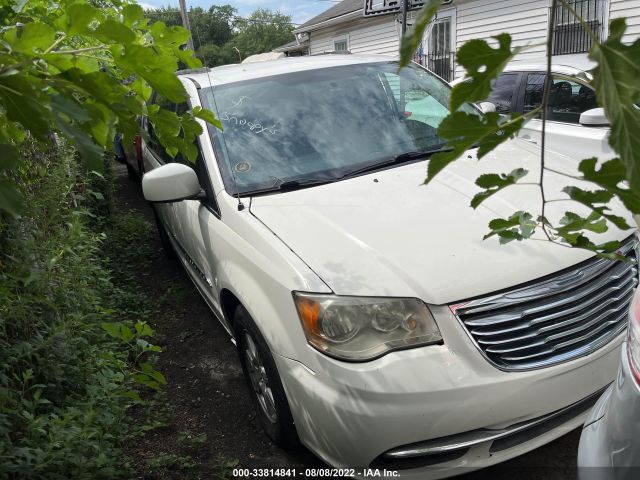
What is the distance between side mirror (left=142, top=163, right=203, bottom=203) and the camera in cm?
290

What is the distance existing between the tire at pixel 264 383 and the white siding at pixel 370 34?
13.0 meters

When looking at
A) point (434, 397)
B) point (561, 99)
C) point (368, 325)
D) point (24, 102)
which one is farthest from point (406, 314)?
point (561, 99)

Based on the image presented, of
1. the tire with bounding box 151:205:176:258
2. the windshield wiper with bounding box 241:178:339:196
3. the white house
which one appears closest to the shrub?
the windshield wiper with bounding box 241:178:339:196

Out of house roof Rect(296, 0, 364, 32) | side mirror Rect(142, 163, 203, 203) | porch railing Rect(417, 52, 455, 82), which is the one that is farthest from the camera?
house roof Rect(296, 0, 364, 32)

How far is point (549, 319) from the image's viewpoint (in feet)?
6.77

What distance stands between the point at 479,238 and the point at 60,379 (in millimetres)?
1868

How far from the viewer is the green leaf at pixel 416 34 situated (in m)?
0.70

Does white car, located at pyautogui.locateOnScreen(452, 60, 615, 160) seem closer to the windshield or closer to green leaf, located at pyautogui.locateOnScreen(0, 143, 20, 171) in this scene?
the windshield

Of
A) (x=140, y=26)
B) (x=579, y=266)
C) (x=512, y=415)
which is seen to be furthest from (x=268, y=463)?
(x=140, y=26)

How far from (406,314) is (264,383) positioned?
0.94 meters

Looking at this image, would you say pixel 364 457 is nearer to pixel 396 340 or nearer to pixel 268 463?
pixel 396 340

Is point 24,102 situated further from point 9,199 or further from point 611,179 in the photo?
point 611,179

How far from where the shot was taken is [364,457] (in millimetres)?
2020

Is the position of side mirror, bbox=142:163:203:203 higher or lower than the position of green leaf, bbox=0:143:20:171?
lower
